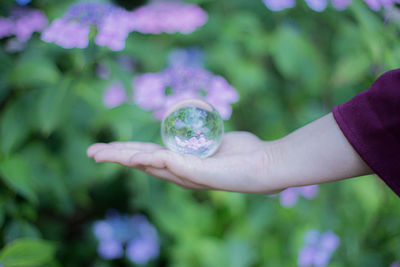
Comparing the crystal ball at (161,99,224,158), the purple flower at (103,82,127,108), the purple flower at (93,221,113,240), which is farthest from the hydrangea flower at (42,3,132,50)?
the purple flower at (93,221,113,240)

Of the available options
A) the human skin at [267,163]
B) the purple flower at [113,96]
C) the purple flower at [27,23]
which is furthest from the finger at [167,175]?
the purple flower at [27,23]

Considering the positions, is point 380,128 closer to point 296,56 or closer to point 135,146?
point 135,146

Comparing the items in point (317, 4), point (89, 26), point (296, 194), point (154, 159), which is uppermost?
point (317, 4)

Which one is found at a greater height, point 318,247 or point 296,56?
point 296,56

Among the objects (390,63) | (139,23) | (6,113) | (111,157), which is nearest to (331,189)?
(390,63)

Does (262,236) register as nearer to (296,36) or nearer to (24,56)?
(296,36)

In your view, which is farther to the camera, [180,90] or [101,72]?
[101,72]

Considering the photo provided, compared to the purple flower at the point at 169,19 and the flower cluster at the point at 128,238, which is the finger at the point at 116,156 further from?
the flower cluster at the point at 128,238

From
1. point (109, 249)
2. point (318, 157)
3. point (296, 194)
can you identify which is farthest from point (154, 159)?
point (109, 249)
